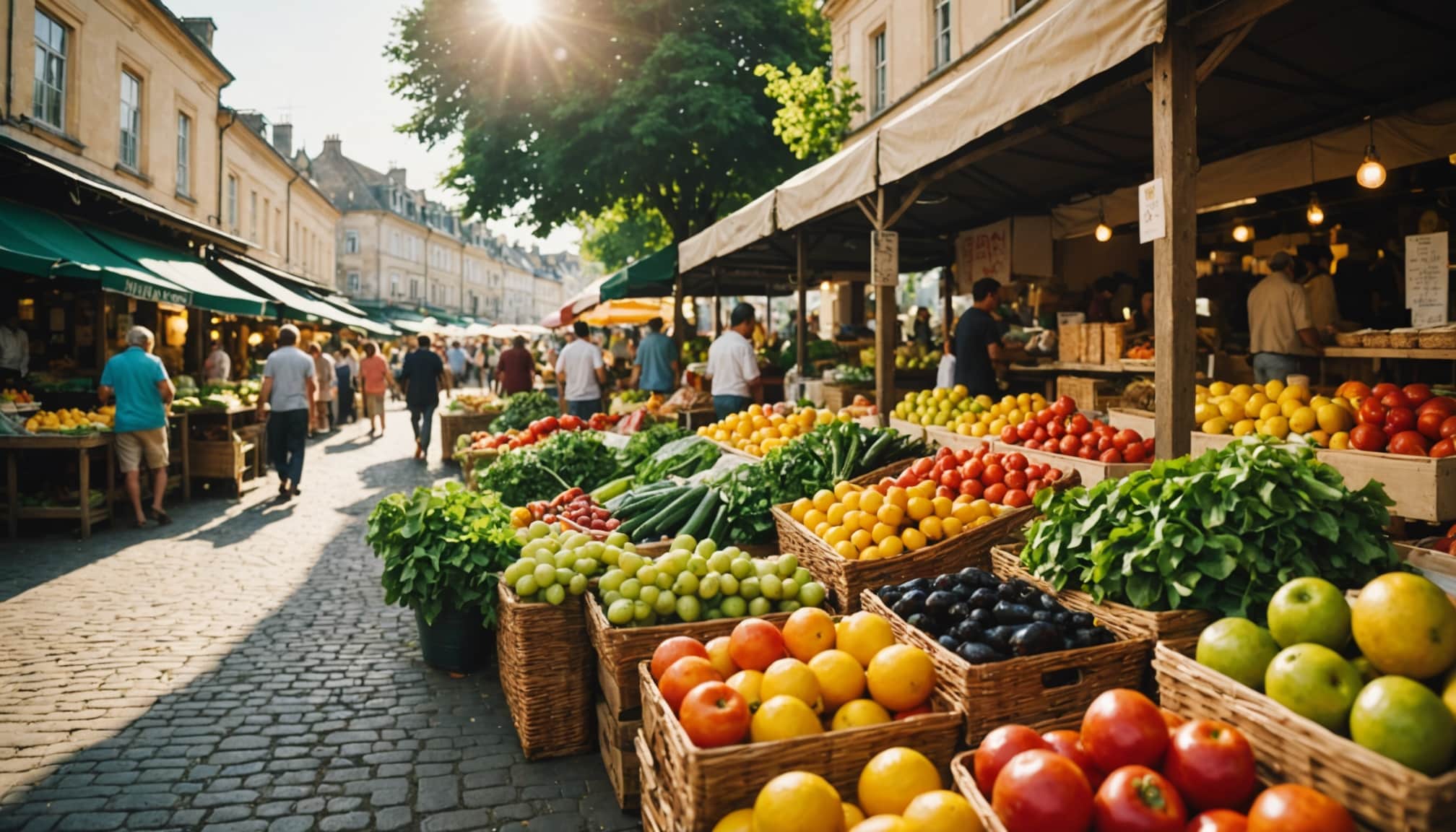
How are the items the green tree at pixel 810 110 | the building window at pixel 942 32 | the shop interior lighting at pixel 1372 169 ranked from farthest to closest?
the green tree at pixel 810 110, the building window at pixel 942 32, the shop interior lighting at pixel 1372 169

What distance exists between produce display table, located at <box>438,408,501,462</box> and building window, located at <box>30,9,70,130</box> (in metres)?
8.65

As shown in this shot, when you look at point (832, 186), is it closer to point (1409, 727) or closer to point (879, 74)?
point (1409, 727)

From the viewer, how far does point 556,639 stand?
384 centimetres

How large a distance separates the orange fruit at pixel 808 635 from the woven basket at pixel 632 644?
37 cm

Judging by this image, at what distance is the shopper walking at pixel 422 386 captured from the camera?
47.1ft

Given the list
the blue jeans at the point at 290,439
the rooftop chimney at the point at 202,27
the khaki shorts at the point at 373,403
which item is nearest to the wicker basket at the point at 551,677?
the blue jeans at the point at 290,439

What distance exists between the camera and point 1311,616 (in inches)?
88.7

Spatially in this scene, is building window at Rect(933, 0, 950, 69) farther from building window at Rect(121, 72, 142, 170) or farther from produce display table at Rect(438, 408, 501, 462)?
building window at Rect(121, 72, 142, 170)

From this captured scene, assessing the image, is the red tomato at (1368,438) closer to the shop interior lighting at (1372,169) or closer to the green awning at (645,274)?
the shop interior lighting at (1372,169)

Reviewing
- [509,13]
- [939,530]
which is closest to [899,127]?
[939,530]

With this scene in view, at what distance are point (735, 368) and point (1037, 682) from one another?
22.5ft

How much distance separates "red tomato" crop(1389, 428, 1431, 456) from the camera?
376cm

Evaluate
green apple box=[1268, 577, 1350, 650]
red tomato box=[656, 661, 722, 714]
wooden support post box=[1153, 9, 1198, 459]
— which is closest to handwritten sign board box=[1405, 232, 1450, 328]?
wooden support post box=[1153, 9, 1198, 459]

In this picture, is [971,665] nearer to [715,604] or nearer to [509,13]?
[715,604]
